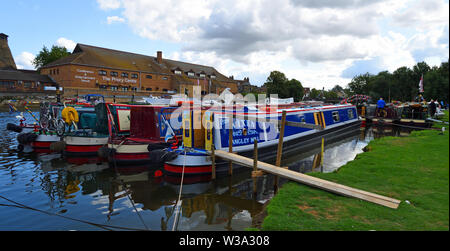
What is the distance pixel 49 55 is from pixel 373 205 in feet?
273

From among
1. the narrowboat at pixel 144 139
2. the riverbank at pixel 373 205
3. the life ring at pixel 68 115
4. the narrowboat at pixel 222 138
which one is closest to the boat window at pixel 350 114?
the narrowboat at pixel 222 138

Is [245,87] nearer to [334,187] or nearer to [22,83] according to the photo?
[22,83]

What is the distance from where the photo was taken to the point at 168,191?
938 centimetres

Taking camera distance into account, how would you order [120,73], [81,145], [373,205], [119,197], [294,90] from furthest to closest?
1. [294,90]
2. [120,73]
3. [81,145]
4. [119,197]
5. [373,205]

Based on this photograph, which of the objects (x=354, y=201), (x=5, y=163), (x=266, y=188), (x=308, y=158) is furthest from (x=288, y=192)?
(x=5, y=163)

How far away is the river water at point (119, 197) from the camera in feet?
22.9

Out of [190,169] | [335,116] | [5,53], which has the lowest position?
[190,169]

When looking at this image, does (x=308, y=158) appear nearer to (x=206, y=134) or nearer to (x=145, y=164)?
(x=206, y=134)

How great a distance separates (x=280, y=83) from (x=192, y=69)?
21.7m

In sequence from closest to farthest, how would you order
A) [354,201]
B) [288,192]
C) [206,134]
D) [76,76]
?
1. [354,201]
2. [288,192]
3. [206,134]
4. [76,76]

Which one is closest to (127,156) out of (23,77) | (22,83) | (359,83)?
(22,83)

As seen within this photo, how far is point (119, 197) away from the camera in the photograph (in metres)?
8.93

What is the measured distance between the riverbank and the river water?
1.51 meters

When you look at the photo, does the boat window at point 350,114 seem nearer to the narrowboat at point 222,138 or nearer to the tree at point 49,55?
the narrowboat at point 222,138
